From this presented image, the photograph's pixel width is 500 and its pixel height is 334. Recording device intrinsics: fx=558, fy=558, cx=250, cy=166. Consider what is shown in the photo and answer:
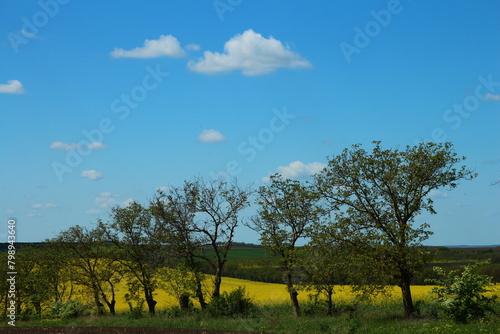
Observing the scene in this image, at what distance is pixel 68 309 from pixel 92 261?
484 centimetres

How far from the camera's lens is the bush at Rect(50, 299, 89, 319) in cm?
3916

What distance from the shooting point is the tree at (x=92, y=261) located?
41375mm

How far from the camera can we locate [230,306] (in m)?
32.7

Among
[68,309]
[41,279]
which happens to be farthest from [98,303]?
[41,279]

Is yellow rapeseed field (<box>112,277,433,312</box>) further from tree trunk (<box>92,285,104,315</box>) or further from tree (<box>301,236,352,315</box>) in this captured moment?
tree (<box>301,236,352,315</box>)

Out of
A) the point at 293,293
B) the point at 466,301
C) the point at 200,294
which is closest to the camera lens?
the point at 466,301

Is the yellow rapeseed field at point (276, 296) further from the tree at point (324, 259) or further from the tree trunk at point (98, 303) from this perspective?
the tree at point (324, 259)

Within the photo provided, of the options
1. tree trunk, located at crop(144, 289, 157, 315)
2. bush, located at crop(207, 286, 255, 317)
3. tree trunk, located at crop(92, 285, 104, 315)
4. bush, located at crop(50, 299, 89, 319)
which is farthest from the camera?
tree trunk, located at crop(92, 285, 104, 315)

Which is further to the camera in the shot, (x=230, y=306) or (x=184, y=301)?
(x=184, y=301)

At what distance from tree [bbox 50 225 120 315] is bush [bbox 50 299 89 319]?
3.79 feet

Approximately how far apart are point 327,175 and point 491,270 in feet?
63.8

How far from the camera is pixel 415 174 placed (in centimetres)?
2806

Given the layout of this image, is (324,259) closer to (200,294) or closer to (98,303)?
(200,294)

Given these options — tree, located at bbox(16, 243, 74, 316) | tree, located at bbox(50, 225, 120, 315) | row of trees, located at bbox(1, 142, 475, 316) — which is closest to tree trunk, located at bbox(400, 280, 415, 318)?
row of trees, located at bbox(1, 142, 475, 316)
